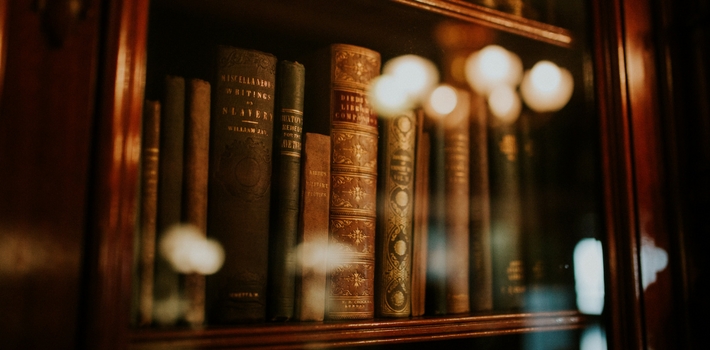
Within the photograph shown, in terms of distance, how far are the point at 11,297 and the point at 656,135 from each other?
2.49 feet

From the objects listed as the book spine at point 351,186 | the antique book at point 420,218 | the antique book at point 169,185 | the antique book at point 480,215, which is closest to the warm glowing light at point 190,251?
the antique book at point 169,185

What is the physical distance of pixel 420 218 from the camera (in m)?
0.68

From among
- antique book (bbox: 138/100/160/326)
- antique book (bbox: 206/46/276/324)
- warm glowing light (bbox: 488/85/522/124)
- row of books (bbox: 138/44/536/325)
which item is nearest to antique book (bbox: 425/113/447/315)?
row of books (bbox: 138/44/536/325)

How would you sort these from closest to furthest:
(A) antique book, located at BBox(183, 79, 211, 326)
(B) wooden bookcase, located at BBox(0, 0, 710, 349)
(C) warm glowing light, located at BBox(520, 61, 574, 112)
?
(B) wooden bookcase, located at BBox(0, 0, 710, 349), (A) antique book, located at BBox(183, 79, 211, 326), (C) warm glowing light, located at BBox(520, 61, 574, 112)

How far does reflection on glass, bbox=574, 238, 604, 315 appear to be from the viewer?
689mm

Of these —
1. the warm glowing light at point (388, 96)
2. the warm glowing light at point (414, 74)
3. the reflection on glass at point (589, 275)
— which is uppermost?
the warm glowing light at point (414, 74)

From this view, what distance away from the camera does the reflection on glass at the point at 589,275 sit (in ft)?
2.26

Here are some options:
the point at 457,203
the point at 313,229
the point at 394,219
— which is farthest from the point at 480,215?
the point at 313,229

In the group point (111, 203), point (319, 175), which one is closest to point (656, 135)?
point (319, 175)

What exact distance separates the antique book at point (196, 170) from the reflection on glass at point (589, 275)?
1.60ft

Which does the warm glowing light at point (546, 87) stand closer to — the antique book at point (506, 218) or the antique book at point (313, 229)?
the antique book at point (506, 218)

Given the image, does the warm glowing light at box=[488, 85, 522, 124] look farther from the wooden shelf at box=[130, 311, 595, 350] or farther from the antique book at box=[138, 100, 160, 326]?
the antique book at box=[138, 100, 160, 326]

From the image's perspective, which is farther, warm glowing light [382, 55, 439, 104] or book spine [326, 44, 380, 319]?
warm glowing light [382, 55, 439, 104]

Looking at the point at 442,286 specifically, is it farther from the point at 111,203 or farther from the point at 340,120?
the point at 111,203
